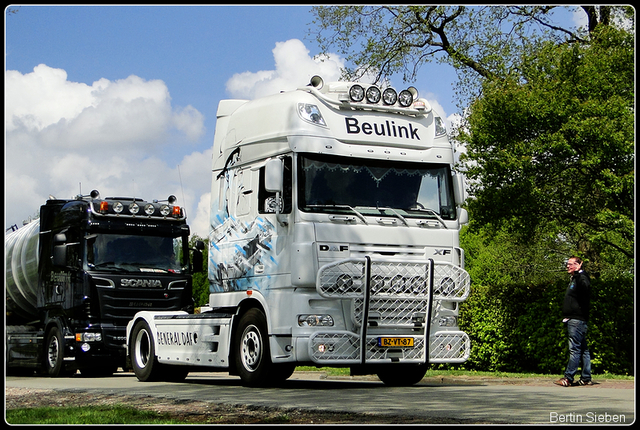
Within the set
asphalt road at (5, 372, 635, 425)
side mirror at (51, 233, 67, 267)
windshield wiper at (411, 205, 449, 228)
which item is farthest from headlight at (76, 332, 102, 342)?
windshield wiper at (411, 205, 449, 228)

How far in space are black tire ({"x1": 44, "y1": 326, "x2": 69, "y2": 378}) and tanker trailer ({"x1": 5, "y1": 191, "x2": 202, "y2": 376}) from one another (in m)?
0.02

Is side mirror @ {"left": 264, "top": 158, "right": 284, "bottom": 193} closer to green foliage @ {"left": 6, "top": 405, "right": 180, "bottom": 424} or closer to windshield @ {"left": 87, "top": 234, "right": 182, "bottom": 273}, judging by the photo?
green foliage @ {"left": 6, "top": 405, "right": 180, "bottom": 424}

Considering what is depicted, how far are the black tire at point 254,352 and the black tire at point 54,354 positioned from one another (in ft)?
20.4

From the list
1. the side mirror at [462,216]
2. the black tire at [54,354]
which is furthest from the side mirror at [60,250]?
the side mirror at [462,216]

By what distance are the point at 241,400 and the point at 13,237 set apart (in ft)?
44.5

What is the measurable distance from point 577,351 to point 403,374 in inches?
110

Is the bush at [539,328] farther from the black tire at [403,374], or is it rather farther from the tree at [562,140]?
the black tire at [403,374]

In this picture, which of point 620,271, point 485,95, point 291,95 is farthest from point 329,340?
point 620,271

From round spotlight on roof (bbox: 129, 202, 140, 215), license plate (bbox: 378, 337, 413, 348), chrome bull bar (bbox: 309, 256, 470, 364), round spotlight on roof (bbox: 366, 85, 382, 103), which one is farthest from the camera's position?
round spotlight on roof (bbox: 129, 202, 140, 215)

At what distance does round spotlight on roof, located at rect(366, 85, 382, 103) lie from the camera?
45.2ft

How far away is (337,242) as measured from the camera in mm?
12805

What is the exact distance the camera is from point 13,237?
22.6 m

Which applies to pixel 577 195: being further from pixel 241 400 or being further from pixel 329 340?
pixel 241 400
